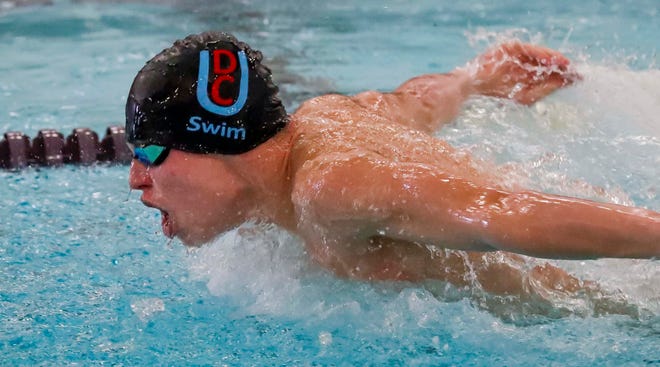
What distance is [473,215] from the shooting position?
152 cm

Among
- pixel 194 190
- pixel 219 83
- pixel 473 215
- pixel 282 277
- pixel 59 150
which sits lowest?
pixel 59 150

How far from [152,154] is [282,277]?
1.53ft

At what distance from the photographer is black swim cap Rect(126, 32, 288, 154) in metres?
1.89

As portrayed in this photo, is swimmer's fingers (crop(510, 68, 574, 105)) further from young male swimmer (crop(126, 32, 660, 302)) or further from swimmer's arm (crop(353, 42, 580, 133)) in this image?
young male swimmer (crop(126, 32, 660, 302))

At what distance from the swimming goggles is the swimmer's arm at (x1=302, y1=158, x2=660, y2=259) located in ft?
1.42

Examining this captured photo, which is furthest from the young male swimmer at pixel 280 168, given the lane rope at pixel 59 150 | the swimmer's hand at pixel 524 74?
the lane rope at pixel 59 150

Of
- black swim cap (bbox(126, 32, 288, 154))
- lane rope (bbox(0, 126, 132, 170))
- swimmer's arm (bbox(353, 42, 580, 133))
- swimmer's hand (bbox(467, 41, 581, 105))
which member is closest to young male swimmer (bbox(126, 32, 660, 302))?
black swim cap (bbox(126, 32, 288, 154))

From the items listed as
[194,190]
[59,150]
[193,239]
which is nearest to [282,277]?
[193,239]

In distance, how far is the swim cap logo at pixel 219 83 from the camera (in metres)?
1.89

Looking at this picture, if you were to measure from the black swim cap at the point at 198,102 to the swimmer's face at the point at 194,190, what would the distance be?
4 centimetres

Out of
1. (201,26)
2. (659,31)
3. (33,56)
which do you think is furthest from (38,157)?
(659,31)

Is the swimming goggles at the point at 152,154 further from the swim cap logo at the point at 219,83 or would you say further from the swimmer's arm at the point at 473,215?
the swimmer's arm at the point at 473,215

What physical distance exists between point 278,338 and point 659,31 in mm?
5485

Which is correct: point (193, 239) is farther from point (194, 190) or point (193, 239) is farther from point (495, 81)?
point (495, 81)
